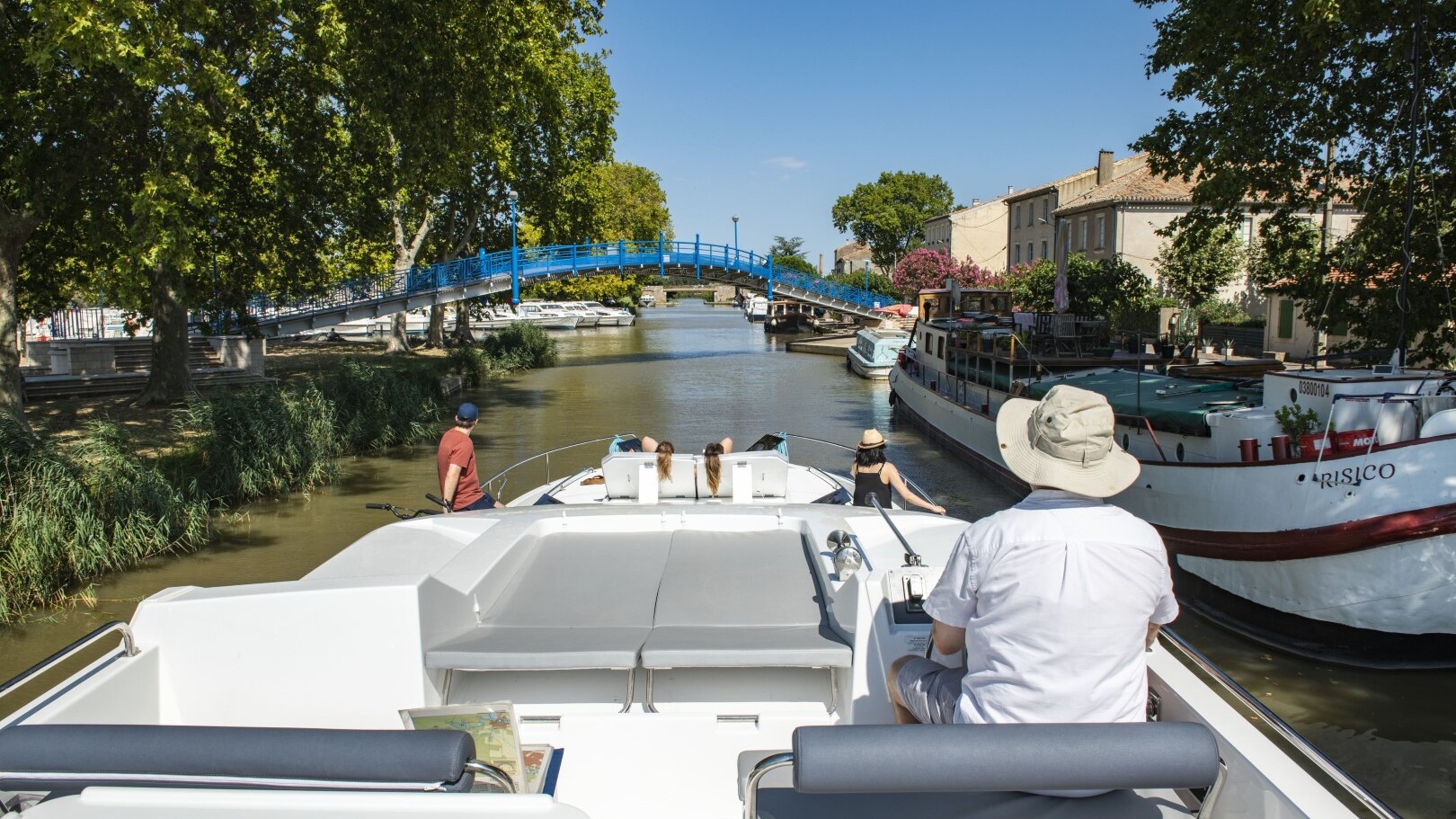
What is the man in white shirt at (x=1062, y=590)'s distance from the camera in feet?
8.80

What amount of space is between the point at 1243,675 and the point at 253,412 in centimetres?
1236

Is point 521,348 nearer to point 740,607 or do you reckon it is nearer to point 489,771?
point 740,607

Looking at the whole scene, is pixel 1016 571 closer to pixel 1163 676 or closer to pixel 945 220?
pixel 1163 676

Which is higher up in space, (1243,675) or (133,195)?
(133,195)

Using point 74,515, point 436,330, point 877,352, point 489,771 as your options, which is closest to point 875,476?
point 489,771

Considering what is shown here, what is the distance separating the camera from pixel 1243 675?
779 cm

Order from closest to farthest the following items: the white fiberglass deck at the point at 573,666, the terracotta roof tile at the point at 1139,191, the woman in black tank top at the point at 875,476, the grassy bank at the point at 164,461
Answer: the white fiberglass deck at the point at 573,666 → the woman in black tank top at the point at 875,476 → the grassy bank at the point at 164,461 → the terracotta roof tile at the point at 1139,191

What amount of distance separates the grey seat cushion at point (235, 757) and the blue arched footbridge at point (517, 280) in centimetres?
2073

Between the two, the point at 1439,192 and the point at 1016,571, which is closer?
the point at 1016,571

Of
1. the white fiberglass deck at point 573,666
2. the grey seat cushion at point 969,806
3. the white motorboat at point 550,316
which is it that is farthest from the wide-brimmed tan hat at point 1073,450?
the white motorboat at point 550,316

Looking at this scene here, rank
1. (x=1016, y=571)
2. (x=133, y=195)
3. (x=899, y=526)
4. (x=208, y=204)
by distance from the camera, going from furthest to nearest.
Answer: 1. (x=208, y=204)
2. (x=133, y=195)
3. (x=899, y=526)
4. (x=1016, y=571)

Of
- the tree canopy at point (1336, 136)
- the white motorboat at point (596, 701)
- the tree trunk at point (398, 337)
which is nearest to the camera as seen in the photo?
the white motorboat at point (596, 701)

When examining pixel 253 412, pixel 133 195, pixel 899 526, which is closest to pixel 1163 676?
pixel 899 526

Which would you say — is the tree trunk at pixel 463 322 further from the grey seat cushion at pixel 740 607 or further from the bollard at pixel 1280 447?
the grey seat cushion at pixel 740 607
